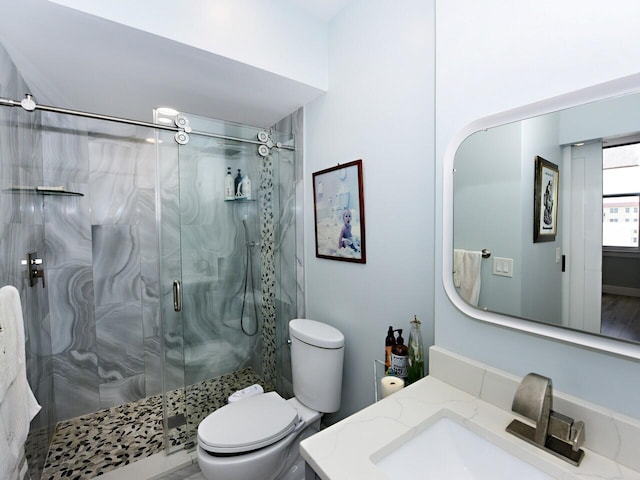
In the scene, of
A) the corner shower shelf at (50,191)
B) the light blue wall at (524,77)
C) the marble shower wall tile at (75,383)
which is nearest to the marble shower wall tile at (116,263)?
the corner shower shelf at (50,191)

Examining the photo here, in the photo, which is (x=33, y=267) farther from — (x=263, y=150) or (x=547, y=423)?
(x=547, y=423)

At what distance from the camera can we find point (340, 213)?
5.90 feet

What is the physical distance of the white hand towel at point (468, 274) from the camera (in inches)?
40.2

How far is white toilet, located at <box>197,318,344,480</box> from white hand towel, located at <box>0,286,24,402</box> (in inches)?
31.0

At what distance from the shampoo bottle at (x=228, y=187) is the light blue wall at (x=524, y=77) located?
1447 mm

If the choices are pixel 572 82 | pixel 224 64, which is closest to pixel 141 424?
pixel 224 64

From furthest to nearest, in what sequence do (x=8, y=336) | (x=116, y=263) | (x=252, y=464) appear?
1. (x=116, y=263)
2. (x=252, y=464)
3. (x=8, y=336)

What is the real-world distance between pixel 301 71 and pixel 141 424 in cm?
267

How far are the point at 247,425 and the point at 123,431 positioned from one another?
4.19ft

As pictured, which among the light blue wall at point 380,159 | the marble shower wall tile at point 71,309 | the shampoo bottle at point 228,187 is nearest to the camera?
the light blue wall at point 380,159

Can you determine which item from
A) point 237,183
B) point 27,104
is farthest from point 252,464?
point 27,104

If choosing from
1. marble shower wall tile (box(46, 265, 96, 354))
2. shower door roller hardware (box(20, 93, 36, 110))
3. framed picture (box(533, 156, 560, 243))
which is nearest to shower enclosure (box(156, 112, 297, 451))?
shower door roller hardware (box(20, 93, 36, 110))

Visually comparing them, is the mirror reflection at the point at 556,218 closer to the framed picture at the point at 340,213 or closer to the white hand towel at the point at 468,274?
the white hand towel at the point at 468,274

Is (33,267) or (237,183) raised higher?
(237,183)
